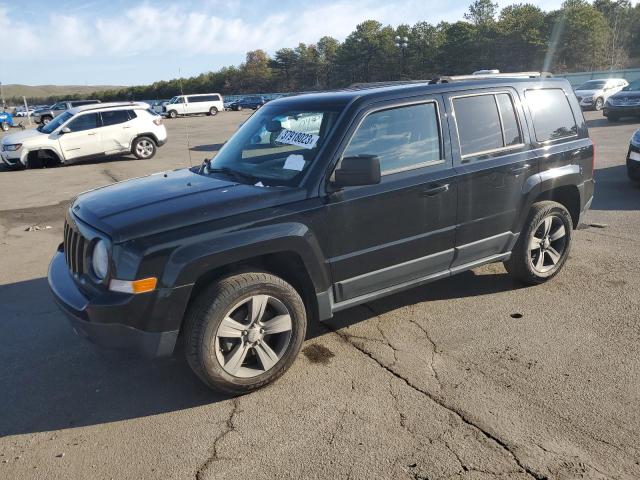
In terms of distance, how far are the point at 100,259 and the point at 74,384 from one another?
104cm

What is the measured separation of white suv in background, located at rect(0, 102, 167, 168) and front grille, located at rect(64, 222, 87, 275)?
1258 centimetres

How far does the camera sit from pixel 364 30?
291 ft

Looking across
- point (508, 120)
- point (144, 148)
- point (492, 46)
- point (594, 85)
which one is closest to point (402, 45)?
point (492, 46)

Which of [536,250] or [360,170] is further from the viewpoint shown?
[536,250]

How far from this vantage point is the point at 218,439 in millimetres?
2938

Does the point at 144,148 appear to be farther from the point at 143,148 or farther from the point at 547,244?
the point at 547,244

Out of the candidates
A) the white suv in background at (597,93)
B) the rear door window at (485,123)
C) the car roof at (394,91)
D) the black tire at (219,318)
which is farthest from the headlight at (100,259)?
the white suv in background at (597,93)

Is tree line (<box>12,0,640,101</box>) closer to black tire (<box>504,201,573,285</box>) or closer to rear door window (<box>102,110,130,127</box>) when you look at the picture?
rear door window (<box>102,110,130,127</box>)

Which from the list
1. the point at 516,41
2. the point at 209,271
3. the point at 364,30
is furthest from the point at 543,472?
the point at 364,30

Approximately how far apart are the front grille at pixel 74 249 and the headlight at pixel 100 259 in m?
0.12

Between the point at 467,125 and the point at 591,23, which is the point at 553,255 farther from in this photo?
the point at 591,23

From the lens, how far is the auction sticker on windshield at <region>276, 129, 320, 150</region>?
3.69 metres

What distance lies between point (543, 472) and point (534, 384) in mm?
844

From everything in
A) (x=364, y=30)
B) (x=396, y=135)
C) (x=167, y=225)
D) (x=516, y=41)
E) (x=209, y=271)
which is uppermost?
(x=364, y=30)
